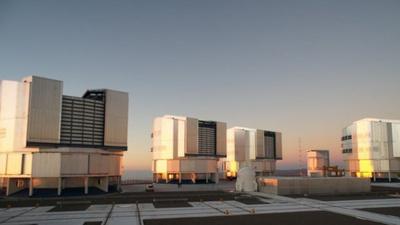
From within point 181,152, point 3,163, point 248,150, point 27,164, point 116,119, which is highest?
point 116,119

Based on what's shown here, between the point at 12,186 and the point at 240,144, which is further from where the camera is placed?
the point at 240,144

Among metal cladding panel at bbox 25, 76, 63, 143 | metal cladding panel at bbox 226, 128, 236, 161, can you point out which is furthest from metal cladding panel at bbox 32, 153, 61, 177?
metal cladding panel at bbox 226, 128, 236, 161

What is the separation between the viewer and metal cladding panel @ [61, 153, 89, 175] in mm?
65250

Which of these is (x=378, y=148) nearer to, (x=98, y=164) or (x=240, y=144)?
(x=240, y=144)

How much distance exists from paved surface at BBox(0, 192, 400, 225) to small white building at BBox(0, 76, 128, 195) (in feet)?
A: 51.6

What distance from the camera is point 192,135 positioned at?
106m

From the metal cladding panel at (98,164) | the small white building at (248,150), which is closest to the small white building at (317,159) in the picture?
the small white building at (248,150)

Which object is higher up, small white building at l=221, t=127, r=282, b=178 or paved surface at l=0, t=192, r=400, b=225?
small white building at l=221, t=127, r=282, b=178

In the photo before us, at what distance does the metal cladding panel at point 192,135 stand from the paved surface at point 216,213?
50119 millimetres

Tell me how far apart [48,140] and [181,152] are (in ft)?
148

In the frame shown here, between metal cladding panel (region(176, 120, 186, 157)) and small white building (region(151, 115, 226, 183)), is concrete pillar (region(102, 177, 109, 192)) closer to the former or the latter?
small white building (region(151, 115, 226, 183))

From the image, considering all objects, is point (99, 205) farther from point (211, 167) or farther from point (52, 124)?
point (211, 167)

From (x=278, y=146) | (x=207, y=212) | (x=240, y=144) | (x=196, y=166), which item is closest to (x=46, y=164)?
(x=207, y=212)

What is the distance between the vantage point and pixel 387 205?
167 ft
